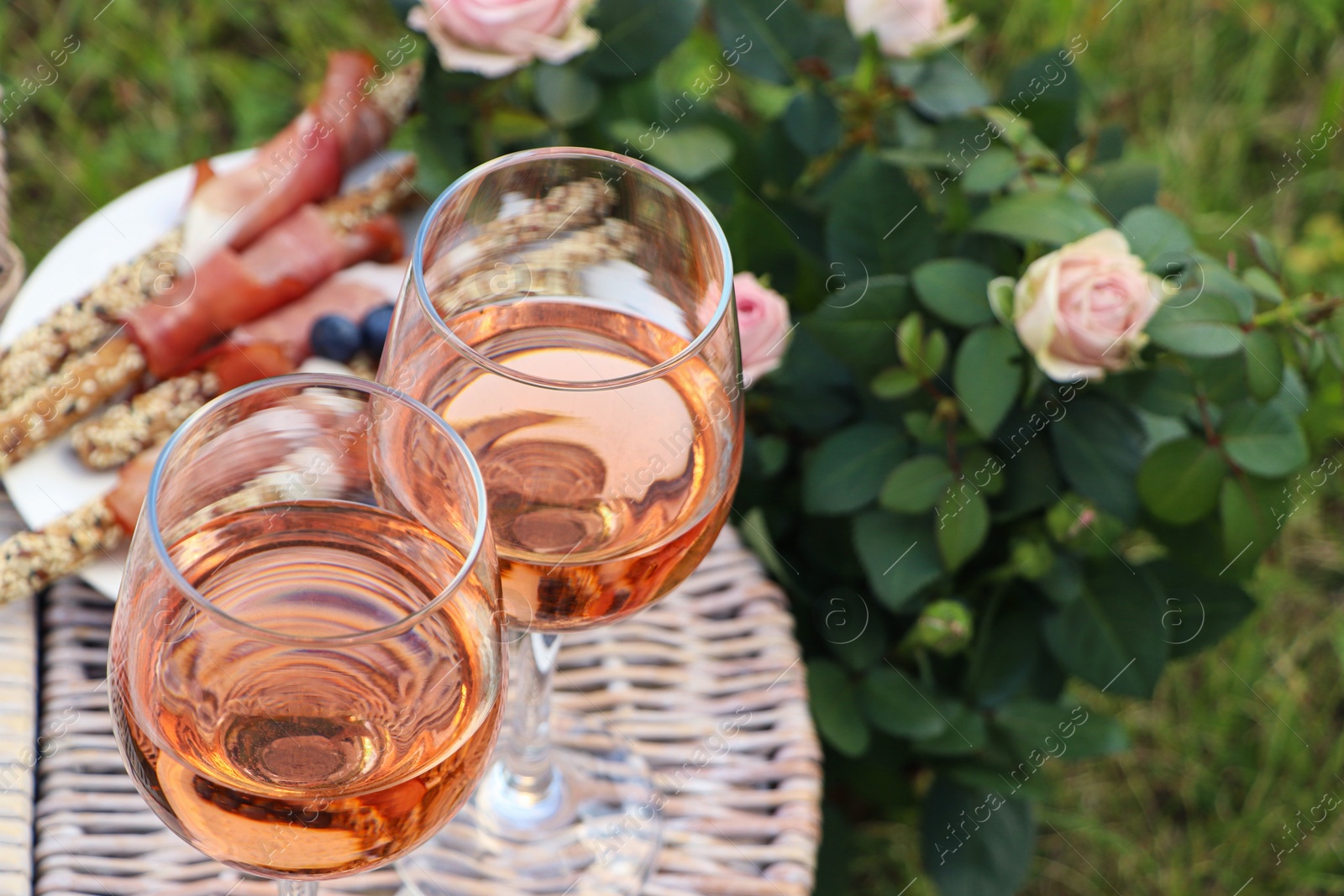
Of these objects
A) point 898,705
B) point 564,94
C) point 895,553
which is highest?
point 564,94

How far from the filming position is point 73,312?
1132 mm

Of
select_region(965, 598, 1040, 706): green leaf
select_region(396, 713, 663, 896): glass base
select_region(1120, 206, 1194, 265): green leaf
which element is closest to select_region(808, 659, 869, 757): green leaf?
select_region(965, 598, 1040, 706): green leaf

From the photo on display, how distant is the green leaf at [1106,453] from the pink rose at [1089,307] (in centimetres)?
11

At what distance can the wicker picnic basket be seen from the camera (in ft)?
2.90

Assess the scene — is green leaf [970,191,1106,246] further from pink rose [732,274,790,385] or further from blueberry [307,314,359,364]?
blueberry [307,314,359,364]

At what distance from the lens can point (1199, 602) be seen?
51.8 inches

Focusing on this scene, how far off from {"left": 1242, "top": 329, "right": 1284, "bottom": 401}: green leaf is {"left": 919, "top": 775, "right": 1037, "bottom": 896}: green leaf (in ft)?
1.64

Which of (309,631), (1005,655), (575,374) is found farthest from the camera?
(1005,655)

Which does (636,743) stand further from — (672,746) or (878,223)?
(878,223)

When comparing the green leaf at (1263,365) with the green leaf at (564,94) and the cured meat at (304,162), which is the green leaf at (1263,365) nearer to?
the green leaf at (564,94)

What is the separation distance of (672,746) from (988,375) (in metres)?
0.40

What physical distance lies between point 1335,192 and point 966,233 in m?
1.39

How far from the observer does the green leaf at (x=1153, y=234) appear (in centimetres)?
113

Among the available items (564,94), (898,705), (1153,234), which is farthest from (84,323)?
(1153,234)
